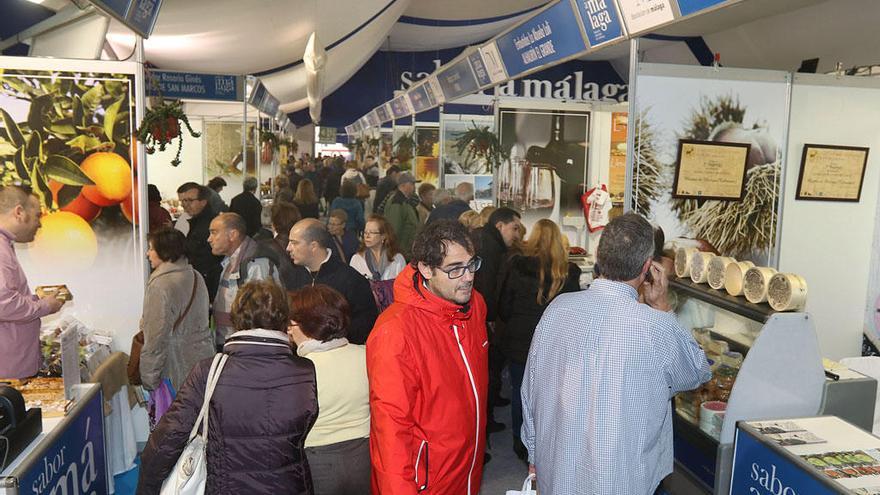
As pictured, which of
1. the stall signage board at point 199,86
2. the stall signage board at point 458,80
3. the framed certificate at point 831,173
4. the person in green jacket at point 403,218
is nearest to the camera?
the framed certificate at point 831,173

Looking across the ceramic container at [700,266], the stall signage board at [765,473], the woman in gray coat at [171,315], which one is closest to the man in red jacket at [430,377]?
the stall signage board at [765,473]

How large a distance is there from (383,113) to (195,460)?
13954 millimetres

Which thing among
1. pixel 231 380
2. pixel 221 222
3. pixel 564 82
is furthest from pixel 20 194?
pixel 564 82

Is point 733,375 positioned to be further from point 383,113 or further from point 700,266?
point 383,113

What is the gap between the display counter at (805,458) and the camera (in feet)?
7.41

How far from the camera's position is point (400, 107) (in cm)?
1300

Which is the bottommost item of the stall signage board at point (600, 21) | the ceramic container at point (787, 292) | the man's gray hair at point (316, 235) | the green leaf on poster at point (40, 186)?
the ceramic container at point (787, 292)

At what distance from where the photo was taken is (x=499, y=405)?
18.6 ft

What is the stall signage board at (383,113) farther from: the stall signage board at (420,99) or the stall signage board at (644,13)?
the stall signage board at (644,13)

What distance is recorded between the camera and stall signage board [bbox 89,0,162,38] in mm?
3263

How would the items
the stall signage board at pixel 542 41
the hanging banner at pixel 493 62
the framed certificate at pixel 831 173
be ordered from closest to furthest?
the framed certificate at pixel 831 173, the stall signage board at pixel 542 41, the hanging banner at pixel 493 62

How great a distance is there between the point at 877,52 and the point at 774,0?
2069mm

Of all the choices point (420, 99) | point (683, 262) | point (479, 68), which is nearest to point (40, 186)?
point (683, 262)

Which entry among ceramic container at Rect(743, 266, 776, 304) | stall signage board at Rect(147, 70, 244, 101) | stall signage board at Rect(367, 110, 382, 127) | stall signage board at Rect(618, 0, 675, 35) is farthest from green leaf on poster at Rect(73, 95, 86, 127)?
stall signage board at Rect(367, 110, 382, 127)
